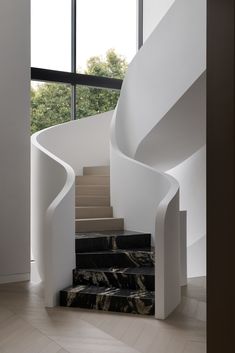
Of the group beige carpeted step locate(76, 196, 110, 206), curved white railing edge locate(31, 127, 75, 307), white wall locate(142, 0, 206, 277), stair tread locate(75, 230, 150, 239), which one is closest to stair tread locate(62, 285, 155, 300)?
curved white railing edge locate(31, 127, 75, 307)

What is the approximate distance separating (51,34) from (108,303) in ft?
19.4

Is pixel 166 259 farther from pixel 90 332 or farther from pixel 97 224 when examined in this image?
pixel 97 224

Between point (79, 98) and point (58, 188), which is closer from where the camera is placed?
point (58, 188)

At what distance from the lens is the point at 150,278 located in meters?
4.23

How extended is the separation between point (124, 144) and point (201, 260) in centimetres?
200

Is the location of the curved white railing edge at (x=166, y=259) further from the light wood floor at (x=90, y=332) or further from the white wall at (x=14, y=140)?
the white wall at (x=14, y=140)

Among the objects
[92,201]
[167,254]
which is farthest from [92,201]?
[167,254]

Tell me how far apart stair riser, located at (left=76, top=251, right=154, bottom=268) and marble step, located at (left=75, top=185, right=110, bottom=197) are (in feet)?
6.18

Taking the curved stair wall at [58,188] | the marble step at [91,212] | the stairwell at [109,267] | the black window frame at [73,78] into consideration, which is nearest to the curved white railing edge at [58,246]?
the curved stair wall at [58,188]

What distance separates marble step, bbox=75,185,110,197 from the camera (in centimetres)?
650

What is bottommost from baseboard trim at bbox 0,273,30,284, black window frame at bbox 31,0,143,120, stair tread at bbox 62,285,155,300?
baseboard trim at bbox 0,273,30,284

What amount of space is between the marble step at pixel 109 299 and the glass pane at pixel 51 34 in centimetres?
509

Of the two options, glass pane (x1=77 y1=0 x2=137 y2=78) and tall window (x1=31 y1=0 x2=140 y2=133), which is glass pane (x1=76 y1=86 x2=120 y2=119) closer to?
tall window (x1=31 y1=0 x2=140 y2=133)

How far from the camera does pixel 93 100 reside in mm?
8969
